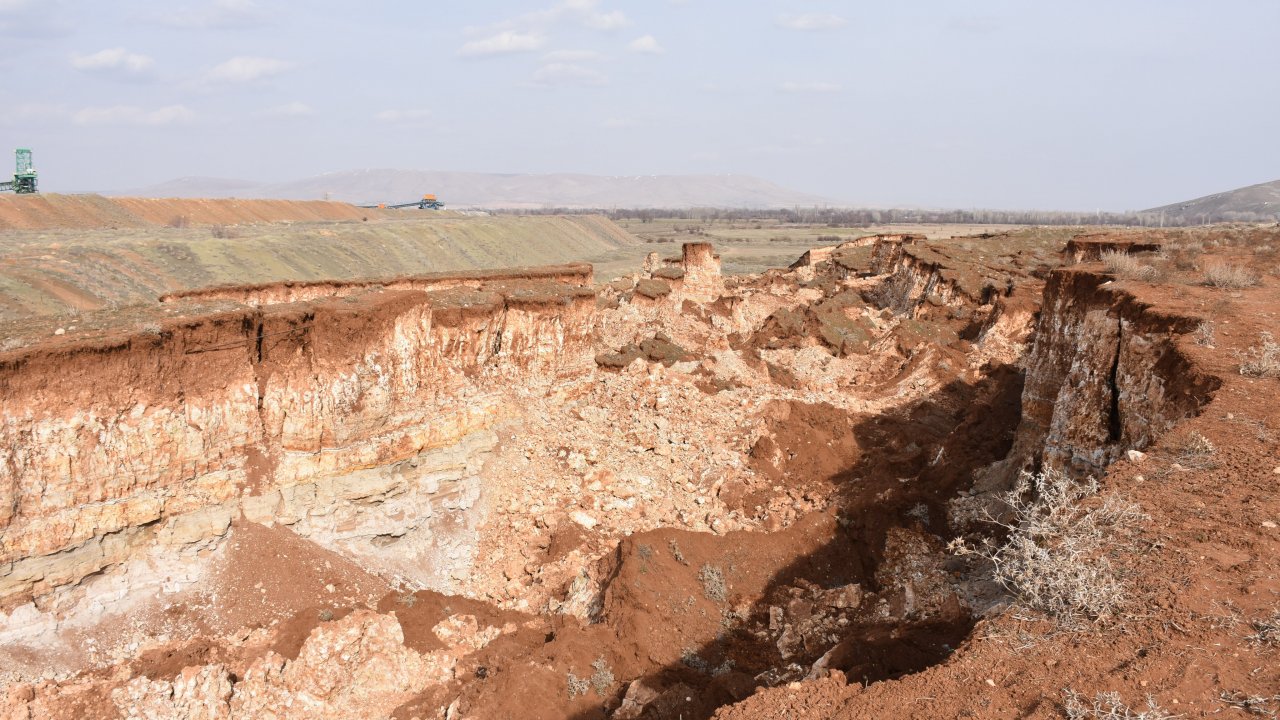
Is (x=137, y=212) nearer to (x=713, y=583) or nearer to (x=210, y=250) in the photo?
(x=210, y=250)

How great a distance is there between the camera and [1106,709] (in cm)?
516

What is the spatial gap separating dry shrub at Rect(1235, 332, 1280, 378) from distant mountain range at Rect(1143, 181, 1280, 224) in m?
123

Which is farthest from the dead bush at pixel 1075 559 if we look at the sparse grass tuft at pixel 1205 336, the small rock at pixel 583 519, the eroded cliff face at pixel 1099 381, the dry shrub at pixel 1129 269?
the dry shrub at pixel 1129 269

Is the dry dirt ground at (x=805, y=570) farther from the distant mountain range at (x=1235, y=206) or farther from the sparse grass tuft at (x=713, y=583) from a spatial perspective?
the distant mountain range at (x=1235, y=206)

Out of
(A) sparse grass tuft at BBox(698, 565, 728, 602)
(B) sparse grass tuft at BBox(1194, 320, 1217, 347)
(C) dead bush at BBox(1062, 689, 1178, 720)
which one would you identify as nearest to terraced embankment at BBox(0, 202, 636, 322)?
(A) sparse grass tuft at BBox(698, 565, 728, 602)

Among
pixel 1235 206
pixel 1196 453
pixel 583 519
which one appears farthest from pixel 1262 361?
pixel 1235 206

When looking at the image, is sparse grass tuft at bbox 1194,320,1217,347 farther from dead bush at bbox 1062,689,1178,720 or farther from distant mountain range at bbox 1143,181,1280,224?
distant mountain range at bbox 1143,181,1280,224

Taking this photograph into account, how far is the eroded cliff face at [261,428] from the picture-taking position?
34.3 feet

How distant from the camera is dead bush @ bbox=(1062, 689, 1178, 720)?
4.96 m

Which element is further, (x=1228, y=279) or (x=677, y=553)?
(x=1228, y=279)

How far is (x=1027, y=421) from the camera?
1436 centimetres

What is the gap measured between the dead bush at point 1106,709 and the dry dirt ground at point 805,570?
2 cm

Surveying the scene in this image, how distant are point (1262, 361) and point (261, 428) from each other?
15497 mm

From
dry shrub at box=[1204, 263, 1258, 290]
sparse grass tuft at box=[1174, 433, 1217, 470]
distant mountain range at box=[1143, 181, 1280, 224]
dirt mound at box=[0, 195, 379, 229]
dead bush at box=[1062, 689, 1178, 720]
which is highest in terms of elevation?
distant mountain range at box=[1143, 181, 1280, 224]
